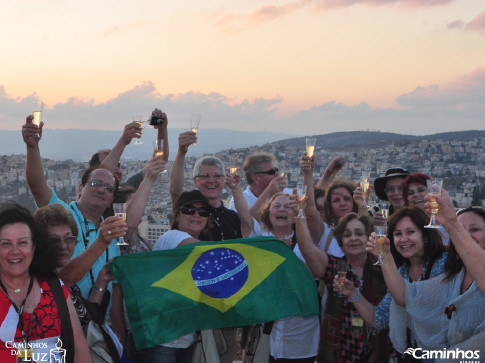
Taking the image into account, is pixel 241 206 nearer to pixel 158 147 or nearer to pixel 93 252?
pixel 158 147

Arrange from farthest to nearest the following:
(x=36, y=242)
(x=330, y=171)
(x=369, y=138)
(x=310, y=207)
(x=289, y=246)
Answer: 1. (x=369, y=138)
2. (x=330, y=171)
3. (x=310, y=207)
4. (x=289, y=246)
5. (x=36, y=242)

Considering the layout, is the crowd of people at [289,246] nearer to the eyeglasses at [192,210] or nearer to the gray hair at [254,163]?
the eyeglasses at [192,210]

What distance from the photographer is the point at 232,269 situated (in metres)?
6.20

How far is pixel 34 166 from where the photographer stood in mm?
5781

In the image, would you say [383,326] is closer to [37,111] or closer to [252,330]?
[252,330]

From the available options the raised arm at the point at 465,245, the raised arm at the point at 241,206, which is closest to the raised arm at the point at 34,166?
the raised arm at the point at 241,206

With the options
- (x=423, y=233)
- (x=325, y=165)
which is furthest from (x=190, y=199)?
(x=325, y=165)

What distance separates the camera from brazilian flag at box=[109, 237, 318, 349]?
584 centimetres

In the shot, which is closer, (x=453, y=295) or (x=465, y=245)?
(x=465, y=245)

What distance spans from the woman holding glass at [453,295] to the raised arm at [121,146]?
142 inches

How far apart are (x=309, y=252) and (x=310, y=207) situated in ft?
2.74

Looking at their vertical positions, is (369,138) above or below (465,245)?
above

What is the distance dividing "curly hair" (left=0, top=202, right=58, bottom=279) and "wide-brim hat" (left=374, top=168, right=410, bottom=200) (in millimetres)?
5291

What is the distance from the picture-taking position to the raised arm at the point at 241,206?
23.9ft
